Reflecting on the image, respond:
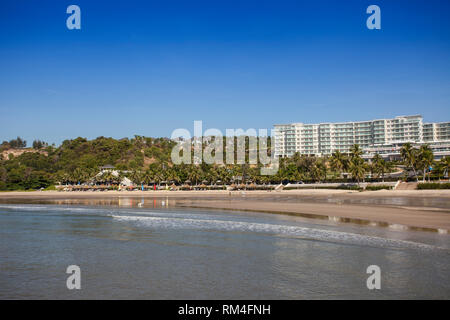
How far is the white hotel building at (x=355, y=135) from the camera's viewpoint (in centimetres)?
14988

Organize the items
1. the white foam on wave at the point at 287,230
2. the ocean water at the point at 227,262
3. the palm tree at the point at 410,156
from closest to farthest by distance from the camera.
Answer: the ocean water at the point at 227,262 < the white foam on wave at the point at 287,230 < the palm tree at the point at 410,156

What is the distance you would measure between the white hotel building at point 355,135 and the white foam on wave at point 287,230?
121 meters

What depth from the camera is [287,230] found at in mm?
23156

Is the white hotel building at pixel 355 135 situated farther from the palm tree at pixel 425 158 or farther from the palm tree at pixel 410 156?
the palm tree at pixel 425 158

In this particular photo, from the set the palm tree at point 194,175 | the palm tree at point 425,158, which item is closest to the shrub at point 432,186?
the palm tree at point 425,158

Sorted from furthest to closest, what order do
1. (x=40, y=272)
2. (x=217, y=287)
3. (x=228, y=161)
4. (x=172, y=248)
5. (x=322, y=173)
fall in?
1. (x=228, y=161)
2. (x=322, y=173)
3. (x=172, y=248)
4. (x=40, y=272)
5. (x=217, y=287)

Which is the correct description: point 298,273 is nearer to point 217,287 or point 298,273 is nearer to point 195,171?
point 217,287

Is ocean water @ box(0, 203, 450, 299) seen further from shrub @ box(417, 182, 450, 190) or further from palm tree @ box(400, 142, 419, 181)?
palm tree @ box(400, 142, 419, 181)

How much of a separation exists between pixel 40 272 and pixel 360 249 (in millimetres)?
14095

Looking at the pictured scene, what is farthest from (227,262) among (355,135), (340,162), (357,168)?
(355,135)

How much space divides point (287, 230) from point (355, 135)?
150467 mm

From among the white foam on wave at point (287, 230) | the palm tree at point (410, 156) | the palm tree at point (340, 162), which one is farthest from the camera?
the palm tree at point (340, 162)

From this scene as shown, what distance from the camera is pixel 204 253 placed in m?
16.9
